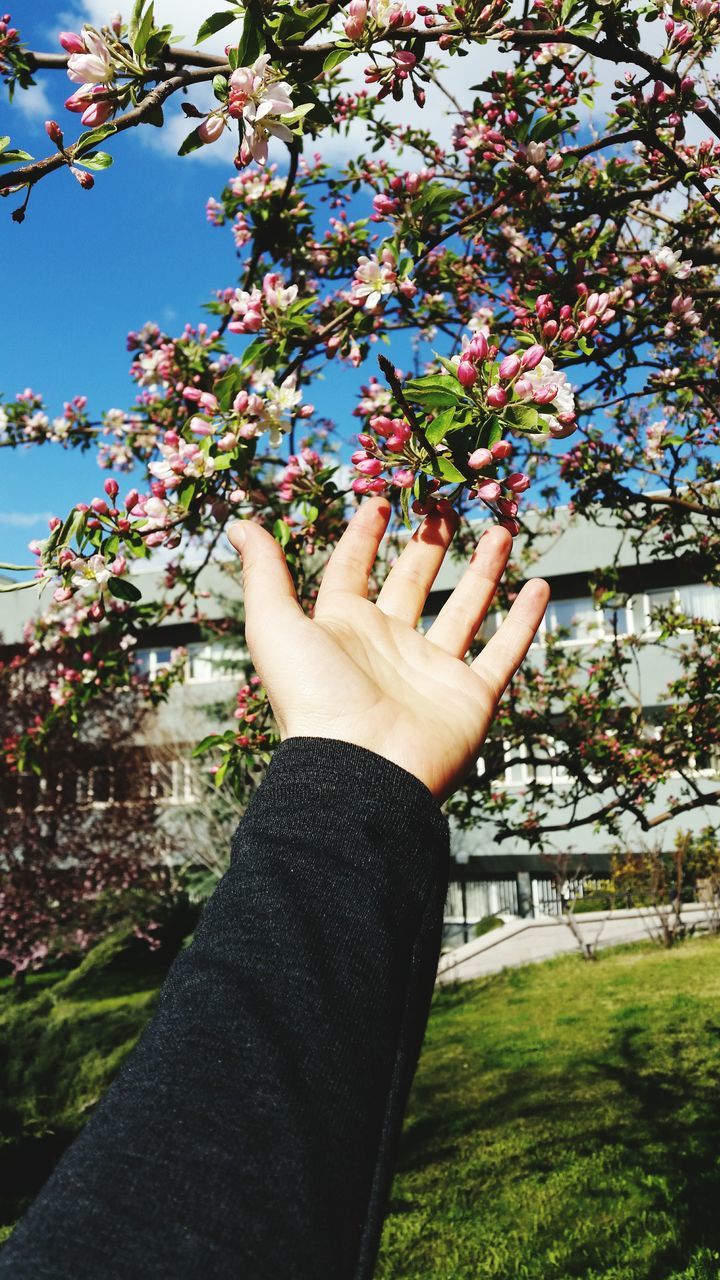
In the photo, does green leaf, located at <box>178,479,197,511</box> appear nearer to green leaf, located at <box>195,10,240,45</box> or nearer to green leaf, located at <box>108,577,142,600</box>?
green leaf, located at <box>108,577,142,600</box>

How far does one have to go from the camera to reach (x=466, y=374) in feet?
5.59

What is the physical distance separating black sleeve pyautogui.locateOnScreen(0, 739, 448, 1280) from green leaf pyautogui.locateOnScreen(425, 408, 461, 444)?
76 cm

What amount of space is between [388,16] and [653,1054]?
8.97 meters

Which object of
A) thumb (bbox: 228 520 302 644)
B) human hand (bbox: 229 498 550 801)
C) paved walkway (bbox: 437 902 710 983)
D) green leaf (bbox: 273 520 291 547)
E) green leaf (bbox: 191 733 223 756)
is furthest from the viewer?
paved walkway (bbox: 437 902 710 983)

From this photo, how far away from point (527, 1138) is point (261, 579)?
679 centimetres

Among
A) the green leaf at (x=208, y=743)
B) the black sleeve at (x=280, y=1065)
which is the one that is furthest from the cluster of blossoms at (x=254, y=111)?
the green leaf at (x=208, y=743)

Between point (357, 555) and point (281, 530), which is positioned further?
point (281, 530)

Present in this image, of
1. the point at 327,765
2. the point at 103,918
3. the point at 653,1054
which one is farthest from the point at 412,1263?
the point at 103,918

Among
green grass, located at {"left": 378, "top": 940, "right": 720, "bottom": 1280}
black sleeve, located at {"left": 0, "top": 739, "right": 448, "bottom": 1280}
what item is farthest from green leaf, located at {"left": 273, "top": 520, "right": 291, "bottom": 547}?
green grass, located at {"left": 378, "top": 940, "right": 720, "bottom": 1280}

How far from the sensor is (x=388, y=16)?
2.08 metres

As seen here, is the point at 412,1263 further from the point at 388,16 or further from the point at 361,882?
the point at 388,16

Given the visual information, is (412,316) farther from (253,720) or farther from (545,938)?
(545,938)

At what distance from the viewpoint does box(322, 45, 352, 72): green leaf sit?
1.98 meters

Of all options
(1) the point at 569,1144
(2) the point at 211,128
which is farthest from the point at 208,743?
(1) the point at 569,1144
